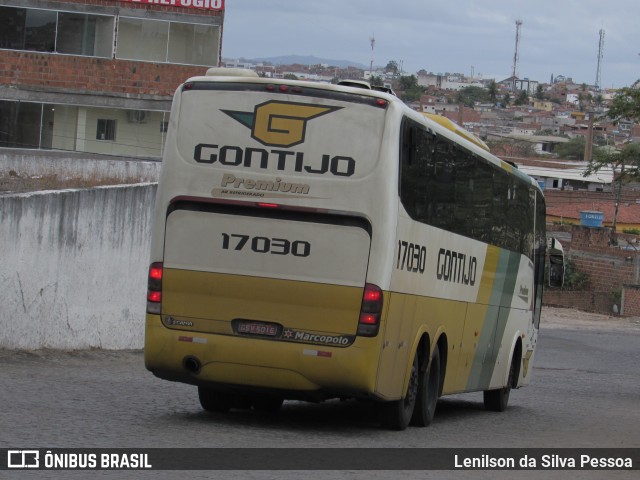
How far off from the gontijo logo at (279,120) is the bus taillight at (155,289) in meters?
1.66

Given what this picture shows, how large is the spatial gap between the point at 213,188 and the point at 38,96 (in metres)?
36.0

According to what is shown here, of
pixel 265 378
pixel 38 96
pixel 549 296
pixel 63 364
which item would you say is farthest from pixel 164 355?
pixel 549 296

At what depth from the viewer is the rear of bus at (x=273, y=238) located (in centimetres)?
1236

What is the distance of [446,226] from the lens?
574 inches

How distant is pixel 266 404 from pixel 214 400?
941mm

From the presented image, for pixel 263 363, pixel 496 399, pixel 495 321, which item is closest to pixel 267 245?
pixel 263 363

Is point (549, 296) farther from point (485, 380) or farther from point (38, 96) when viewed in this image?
point (485, 380)

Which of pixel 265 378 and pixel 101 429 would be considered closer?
pixel 101 429

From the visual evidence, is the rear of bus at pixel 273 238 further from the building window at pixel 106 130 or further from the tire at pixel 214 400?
the building window at pixel 106 130

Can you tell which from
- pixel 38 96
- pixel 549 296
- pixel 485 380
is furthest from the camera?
pixel 549 296

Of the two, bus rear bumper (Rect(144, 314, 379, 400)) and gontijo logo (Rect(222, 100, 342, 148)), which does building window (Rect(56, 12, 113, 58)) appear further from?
bus rear bumper (Rect(144, 314, 379, 400))

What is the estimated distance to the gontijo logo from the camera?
12523 millimetres

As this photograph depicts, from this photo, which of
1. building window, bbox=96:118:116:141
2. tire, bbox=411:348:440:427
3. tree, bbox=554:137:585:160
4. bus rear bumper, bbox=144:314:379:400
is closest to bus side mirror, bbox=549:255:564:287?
tire, bbox=411:348:440:427
